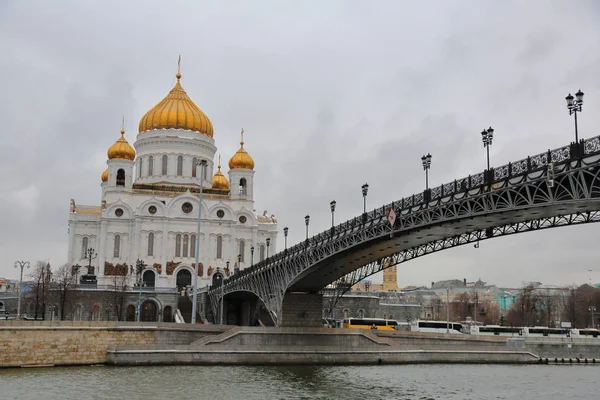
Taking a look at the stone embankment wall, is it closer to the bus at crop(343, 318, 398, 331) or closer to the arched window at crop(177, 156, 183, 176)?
the bus at crop(343, 318, 398, 331)

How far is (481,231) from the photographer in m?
34.6

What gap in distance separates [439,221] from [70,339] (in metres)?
20.4

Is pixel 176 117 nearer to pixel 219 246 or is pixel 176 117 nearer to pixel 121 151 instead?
pixel 121 151


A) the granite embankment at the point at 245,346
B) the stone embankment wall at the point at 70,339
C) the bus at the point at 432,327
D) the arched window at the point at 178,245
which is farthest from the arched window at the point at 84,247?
the stone embankment wall at the point at 70,339

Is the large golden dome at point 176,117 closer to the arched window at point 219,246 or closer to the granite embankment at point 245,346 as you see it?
the arched window at point 219,246

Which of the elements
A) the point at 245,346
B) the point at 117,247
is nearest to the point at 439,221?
the point at 245,346

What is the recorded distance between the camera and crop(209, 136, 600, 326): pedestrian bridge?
80.7ft

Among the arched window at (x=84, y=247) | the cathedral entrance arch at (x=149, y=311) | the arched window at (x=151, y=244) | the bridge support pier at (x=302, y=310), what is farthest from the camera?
the arched window at (x=84, y=247)

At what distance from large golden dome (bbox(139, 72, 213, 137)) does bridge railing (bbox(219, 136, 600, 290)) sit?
4044cm

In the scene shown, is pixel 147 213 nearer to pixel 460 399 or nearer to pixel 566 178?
pixel 460 399

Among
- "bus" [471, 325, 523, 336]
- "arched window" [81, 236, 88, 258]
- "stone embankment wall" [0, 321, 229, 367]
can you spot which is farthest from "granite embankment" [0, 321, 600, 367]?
"arched window" [81, 236, 88, 258]

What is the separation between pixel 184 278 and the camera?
78.8 metres

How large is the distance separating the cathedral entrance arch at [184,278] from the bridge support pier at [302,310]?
30432 mm

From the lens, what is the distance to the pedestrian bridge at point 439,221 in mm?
24609
